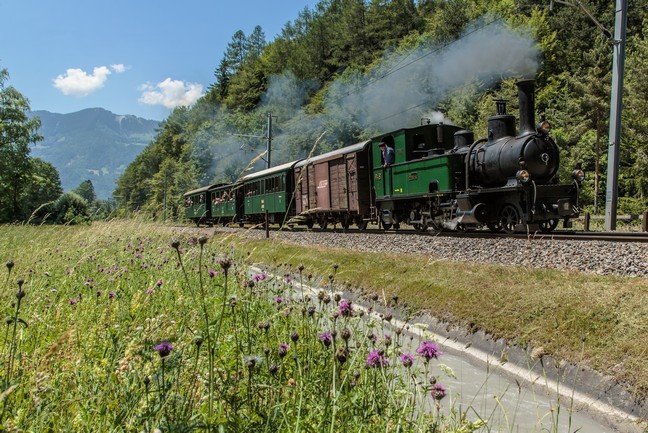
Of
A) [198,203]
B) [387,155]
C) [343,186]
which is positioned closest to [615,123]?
[387,155]

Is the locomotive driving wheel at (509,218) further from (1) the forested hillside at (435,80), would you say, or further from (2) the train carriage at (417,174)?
(1) the forested hillside at (435,80)

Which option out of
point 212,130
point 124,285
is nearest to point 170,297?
point 124,285

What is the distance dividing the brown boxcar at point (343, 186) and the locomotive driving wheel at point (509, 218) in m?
5.62

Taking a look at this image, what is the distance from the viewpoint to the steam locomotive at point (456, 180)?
11414mm

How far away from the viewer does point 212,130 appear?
217 ft

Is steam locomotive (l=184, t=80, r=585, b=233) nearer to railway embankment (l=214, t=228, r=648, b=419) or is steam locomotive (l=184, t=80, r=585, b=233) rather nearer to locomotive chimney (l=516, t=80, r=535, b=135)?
locomotive chimney (l=516, t=80, r=535, b=135)

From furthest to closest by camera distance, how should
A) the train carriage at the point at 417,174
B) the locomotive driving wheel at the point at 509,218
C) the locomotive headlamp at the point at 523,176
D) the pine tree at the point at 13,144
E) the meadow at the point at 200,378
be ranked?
the pine tree at the point at 13,144 → the train carriage at the point at 417,174 → the locomotive driving wheel at the point at 509,218 → the locomotive headlamp at the point at 523,176 → the meadow at the point at 200,378

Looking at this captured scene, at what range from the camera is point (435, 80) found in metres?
52.1

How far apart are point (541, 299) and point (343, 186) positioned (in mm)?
13098

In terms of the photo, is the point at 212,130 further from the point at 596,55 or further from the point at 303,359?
the point at 303,359

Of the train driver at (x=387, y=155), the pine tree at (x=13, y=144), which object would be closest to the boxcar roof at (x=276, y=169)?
the train driver at (x=387, y=155)

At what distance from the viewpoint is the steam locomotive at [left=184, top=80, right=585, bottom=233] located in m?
11.4

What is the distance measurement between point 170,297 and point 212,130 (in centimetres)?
6378

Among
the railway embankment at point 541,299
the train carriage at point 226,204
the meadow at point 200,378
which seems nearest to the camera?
the meadow at point 200,378
